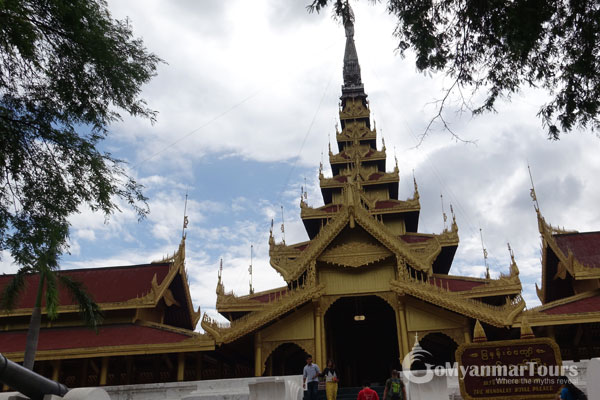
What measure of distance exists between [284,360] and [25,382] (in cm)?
1385

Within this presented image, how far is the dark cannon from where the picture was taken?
5.33 m

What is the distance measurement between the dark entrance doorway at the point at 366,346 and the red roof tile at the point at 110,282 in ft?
27.3

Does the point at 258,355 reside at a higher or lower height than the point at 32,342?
lower

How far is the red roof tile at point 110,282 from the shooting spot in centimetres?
1867

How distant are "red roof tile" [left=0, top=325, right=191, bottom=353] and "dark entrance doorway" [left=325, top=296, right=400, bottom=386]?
7.82 metres

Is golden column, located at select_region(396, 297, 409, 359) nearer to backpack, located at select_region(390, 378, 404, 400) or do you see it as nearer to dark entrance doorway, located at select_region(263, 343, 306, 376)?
dark entrance doorway, located at select_region(263, 343, 306, 376)

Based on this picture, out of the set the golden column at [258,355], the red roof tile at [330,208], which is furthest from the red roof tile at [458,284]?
the red roof tile at [330,208]

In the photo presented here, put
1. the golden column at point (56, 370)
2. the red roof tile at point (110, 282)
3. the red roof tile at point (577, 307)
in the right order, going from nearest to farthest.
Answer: the red roof tile at point (577, 307), the golden column at point (56, 370), the red roof tile at point (110, 282)

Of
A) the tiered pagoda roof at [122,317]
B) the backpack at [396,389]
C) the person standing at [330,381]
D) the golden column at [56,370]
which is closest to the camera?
the backpack at [396,389]

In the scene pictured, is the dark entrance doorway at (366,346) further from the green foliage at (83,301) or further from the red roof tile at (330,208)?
the green foliage at (83,301)

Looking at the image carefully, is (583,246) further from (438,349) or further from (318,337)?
(318,337)

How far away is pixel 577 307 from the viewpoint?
47.8 ft

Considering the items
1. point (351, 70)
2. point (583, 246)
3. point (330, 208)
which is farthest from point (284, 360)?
point (351, 70)

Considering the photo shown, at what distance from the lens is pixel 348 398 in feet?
44.1
